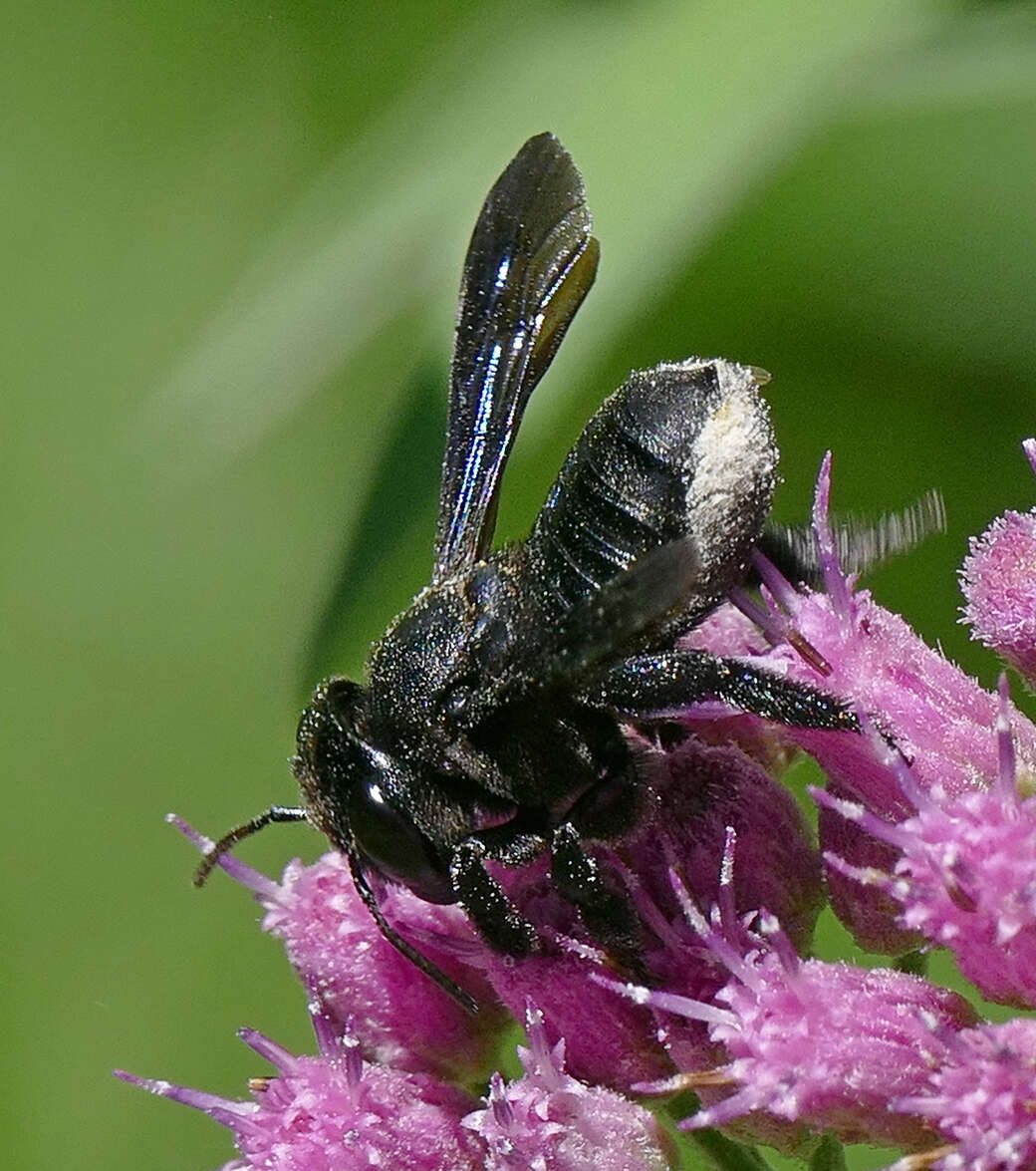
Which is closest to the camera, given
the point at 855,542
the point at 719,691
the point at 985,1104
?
the point at 985,1104

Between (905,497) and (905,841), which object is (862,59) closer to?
(905,497)

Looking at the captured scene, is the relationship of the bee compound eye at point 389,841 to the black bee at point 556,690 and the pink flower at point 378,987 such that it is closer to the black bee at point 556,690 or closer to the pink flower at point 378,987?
the black bee at point 556,690

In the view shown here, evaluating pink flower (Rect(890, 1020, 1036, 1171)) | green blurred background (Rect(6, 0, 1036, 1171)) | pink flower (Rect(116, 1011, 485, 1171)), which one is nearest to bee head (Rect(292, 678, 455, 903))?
pink flower (Rect(116, 1011, 485, 1171))

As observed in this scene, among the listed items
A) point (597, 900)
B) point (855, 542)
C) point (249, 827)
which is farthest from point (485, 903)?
point (855, 542)

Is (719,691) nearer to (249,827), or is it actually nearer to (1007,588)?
(1007,588)

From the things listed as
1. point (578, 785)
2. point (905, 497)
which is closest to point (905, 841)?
point (578, 785)

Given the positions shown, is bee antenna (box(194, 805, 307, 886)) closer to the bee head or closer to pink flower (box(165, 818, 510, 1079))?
pink flower (box(165, 818, 510, 1079))

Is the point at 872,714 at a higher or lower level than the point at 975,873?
higher
